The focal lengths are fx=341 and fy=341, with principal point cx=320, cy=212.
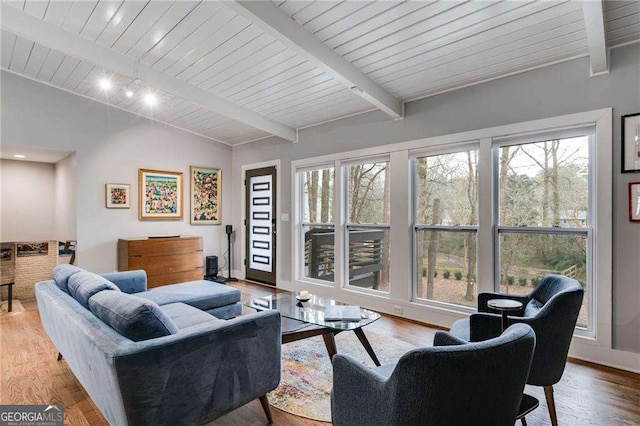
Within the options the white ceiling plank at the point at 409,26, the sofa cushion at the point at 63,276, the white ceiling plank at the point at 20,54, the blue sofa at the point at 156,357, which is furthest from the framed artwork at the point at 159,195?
the white ceiling plank at the point at 409,26

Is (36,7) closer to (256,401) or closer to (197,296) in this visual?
(197,296)

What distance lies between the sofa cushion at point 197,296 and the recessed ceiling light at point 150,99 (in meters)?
2.59

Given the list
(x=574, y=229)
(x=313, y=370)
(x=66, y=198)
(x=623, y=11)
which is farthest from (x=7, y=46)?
(x=574, y=229)

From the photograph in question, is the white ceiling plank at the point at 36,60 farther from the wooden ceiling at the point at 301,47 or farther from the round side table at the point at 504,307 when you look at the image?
the round side table at the point at 504,307

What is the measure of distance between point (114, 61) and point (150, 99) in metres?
0.95

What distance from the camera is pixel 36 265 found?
4828 mm

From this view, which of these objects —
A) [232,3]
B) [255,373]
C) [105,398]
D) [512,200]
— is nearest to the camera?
[105,398]

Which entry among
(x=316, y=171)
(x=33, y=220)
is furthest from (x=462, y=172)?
(x=33, y=220)

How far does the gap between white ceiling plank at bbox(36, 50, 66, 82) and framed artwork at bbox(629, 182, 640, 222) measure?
18.4ft

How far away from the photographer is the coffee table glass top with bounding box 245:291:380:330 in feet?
7.84

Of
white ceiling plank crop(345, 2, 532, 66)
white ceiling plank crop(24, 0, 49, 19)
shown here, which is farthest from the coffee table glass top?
white ceiling plank crop(24, 0, 49, 19)

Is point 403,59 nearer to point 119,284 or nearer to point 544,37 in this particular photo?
point 544,37

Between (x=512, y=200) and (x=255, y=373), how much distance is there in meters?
2.75

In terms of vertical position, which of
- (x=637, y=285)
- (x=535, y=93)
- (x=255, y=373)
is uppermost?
(x=535, y=93)
